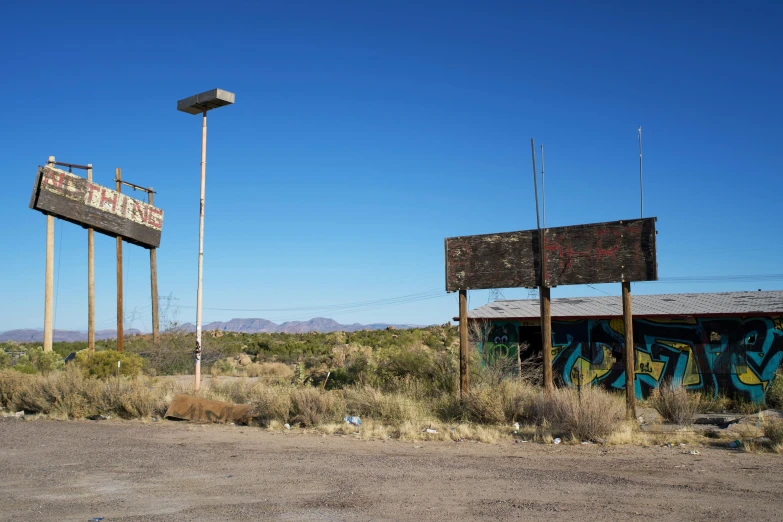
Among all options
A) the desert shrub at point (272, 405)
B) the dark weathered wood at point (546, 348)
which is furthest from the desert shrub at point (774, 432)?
the desert shrub at point (272, 405)

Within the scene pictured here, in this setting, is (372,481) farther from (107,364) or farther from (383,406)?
(107,364)

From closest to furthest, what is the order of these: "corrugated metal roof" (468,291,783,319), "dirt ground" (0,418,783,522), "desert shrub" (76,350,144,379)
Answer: "dirt ground" (0,418,783,522) < "corrugated metal roof" (468,291,783,319) < "desert shrub" (76,350,144,379)

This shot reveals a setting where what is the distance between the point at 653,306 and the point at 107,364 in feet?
54.2

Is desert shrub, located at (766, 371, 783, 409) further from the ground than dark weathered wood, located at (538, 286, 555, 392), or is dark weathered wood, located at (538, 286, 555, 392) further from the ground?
dark weathered wood, located at (538, 286, 555, 392)

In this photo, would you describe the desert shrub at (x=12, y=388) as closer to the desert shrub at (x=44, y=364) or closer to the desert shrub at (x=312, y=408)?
the desert shrub at (x=44, y=364)

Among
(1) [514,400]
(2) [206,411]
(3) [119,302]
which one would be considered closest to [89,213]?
(3) [119,302]

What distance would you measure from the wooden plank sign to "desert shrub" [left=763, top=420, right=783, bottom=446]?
33.7 feet

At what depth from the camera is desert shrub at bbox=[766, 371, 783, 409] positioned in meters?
17.2

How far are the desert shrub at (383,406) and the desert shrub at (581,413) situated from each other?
2685 millimetres

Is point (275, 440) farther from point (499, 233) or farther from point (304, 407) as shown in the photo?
point (499, 233)

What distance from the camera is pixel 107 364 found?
1978cm

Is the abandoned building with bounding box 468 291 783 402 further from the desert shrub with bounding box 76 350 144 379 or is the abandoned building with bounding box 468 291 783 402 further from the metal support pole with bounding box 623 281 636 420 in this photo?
the desert shrub with bounding box 76 350 144 379

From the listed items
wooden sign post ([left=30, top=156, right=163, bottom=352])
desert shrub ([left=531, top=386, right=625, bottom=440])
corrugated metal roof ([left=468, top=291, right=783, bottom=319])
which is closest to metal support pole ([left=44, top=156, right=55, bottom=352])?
wooden sign post ([left=30, top=156, right=163, bottom=352])

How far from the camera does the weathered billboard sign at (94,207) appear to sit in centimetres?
2281
